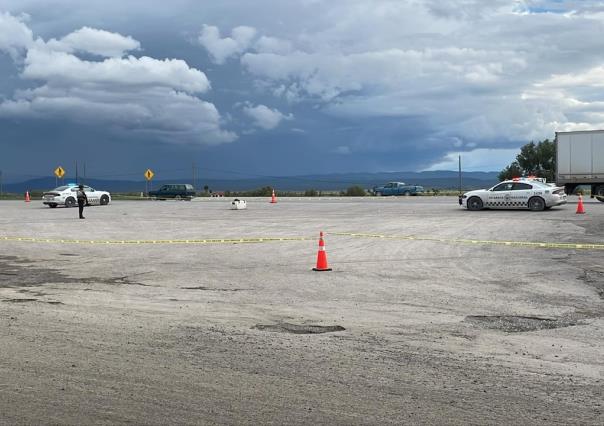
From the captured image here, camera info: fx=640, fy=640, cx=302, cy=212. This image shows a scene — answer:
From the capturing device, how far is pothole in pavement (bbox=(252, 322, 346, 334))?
7.64 meters

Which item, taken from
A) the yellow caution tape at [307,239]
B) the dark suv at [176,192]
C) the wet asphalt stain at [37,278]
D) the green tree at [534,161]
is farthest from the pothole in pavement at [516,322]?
the green tree at [534,161]

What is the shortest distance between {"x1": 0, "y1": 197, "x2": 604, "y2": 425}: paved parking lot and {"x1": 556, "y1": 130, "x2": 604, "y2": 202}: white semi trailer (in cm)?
2252

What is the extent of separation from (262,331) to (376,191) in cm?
6572

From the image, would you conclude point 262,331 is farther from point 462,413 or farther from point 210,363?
point 462,413

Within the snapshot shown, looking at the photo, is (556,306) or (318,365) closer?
(318,365)

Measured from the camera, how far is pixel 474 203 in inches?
1276

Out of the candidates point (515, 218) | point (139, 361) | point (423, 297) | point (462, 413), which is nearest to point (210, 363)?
point (139, 361)

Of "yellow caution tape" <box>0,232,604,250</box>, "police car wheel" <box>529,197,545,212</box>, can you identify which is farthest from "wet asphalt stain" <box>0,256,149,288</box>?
"police car wheel" <box>529,197,545,212</box>

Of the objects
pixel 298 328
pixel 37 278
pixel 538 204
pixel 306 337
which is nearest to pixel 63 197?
pixel 538 204

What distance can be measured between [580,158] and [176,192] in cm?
4334

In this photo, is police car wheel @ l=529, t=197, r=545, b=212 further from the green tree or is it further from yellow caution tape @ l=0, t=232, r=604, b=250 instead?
the green tree

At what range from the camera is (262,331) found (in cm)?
763

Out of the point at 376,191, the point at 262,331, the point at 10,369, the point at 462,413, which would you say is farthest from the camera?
the point at 376,191

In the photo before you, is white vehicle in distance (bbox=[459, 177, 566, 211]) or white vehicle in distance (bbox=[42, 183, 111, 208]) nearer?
white vehicle in distance (bbox=[459, 177, 566, 211])
